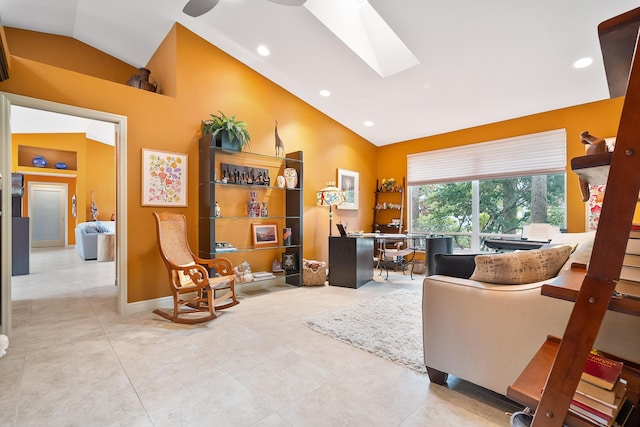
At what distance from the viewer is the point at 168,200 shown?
3611 millimetres

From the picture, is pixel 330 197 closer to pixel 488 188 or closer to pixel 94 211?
pixel 488 188

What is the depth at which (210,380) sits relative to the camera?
76.7 inches

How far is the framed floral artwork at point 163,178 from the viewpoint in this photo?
3445 mm

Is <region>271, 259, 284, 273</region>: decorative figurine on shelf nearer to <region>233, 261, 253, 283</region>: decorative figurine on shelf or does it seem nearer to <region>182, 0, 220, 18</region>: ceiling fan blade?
<region>233, 261, 253, 283</region>: decorative figurine on shelf

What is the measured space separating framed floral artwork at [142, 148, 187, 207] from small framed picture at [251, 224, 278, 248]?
1100 millimetres

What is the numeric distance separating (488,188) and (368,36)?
327 centimetres

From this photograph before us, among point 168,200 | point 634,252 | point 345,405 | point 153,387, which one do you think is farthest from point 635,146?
point 168,200

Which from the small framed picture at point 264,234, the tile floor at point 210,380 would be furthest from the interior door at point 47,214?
the small framed picture at point 264,234

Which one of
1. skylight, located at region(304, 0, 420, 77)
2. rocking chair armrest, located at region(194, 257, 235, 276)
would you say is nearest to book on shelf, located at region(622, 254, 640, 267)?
rocking chair armrest, located at region(194, 257, 235, 276)

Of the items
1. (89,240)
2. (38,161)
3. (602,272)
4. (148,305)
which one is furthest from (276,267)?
(38,161)

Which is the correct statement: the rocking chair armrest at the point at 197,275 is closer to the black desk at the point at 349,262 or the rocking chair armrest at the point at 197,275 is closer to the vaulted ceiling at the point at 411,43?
the black desk at the point at 349,262

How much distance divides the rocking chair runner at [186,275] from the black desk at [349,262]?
5.52 ft

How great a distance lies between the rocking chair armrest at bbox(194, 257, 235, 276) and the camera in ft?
11.3

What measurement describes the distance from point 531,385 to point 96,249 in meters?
8.73
